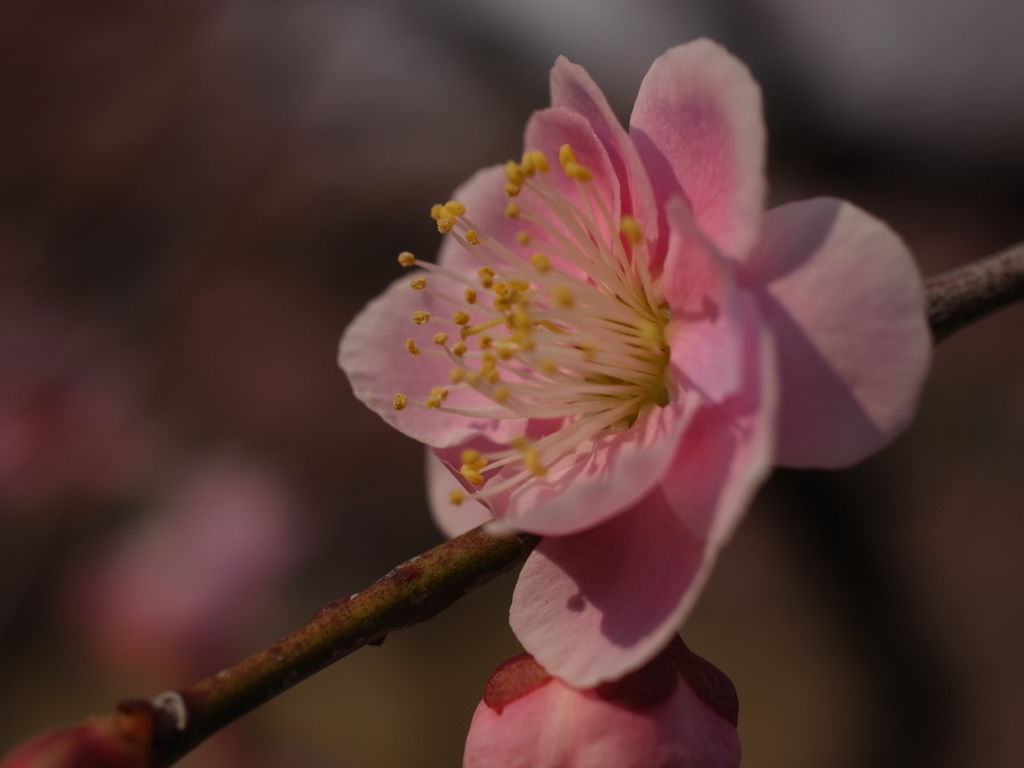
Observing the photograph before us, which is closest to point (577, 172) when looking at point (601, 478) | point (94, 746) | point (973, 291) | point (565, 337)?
point (565, 337)

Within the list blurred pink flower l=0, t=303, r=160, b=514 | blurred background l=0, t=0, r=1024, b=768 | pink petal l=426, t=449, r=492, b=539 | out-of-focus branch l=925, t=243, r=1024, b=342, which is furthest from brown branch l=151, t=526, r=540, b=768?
blurred pink flower l=0, t=303, r=160, b=514

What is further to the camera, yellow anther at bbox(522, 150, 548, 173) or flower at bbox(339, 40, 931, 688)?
yellow anther at bbox(522, 150, 548, 173)

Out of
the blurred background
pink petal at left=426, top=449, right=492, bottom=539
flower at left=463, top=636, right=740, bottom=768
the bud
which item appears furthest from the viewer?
the blurred background

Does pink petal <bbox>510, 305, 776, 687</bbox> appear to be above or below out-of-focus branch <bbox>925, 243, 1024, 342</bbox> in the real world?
above

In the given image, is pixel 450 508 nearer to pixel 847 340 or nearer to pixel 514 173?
pixel 514 173

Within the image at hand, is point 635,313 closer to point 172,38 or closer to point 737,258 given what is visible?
point 737,258

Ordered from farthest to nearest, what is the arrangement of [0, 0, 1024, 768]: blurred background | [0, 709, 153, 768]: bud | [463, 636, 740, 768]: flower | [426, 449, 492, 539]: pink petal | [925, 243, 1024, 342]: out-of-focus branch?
[0, 0, 1024, 768]: blurred background, [426, 449, 492, 539]: pink petal, [925, 243, 1024, 342]: out-of-focus branch, [463, 636, 740, 768]: flower, [0, 709, 153, 768]: bud

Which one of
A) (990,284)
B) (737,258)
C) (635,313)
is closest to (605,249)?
(635,313)

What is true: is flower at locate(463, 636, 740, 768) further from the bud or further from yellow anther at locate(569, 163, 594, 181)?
yellow anther at locate(569, 163, 594, 181)

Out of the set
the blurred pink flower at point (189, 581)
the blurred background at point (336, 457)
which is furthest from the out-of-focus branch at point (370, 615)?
the blurred pink flower at point (189, 581)
